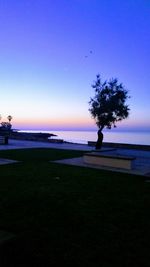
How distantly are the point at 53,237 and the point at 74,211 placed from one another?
57.2 inches

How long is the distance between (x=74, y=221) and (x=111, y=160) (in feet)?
25.6

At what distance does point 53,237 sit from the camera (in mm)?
4598

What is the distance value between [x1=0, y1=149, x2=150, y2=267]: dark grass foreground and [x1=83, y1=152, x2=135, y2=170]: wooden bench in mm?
2819

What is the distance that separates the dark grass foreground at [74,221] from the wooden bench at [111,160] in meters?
2.82

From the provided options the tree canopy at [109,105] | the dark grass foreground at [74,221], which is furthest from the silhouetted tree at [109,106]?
the dark grass foreground at [74,221]

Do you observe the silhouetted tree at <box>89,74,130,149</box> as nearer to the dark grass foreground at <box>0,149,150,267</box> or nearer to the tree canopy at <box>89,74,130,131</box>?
the tree canopy at <box>89,74,130,131</box>

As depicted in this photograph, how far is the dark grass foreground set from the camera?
3.94m

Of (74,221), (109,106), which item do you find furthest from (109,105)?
(74,221)

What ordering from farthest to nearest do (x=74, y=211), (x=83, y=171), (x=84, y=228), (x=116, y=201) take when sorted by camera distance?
(x=83, y=171) → (x=116, y=201) → (x=74, y=211) → (x=84, y=228)

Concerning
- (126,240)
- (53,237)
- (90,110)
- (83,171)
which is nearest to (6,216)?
(53,237)

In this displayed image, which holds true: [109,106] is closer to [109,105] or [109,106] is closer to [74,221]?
[109,105]

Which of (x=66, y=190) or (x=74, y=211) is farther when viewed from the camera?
(x=66, y=190)

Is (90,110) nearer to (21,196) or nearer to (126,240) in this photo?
(21,196)

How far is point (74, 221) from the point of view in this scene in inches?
213
